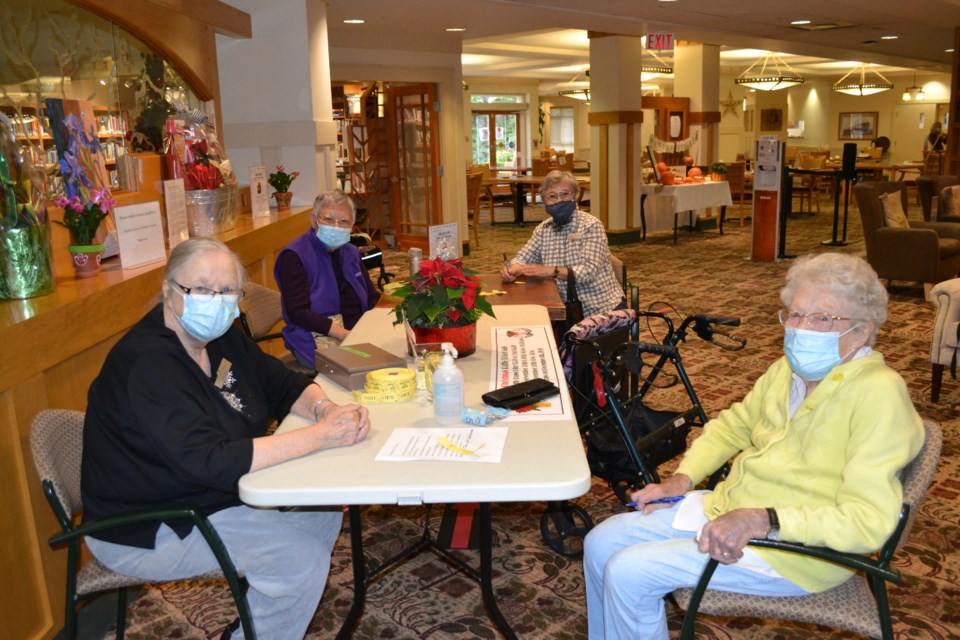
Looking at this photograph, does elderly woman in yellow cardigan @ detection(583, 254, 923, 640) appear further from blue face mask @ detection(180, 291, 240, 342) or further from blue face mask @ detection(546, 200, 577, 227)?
blue face mask @ detection(546, 200, 577, 227)

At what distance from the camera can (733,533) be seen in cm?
174

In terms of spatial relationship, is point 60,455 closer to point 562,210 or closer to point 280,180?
point 562,210

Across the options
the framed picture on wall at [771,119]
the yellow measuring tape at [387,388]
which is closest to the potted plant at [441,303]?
the yellow measuring tape at [387,388]

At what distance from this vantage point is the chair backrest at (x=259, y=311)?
367 cm

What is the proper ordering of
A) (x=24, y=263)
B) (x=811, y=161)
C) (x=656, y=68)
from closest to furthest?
(x=24, y=263) < (x=656, y=68) < (x=811, y=161)

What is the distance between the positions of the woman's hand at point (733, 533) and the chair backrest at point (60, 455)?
1500 mm

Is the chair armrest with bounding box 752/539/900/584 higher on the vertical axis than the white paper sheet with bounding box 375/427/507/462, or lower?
lower

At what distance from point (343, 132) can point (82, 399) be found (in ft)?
32.6

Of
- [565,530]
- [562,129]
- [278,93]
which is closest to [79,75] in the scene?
[278,93]

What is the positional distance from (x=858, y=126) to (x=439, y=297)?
24.4m

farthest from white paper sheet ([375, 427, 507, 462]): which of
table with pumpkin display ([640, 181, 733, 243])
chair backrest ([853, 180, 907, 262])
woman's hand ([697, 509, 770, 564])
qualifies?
table with pumpkin display ([640, 181, 733, 243])

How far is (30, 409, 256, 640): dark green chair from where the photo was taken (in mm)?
1870

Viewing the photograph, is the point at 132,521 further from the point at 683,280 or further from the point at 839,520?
the point at 683,280

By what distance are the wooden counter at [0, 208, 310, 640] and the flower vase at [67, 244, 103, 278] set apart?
62 millimetres
